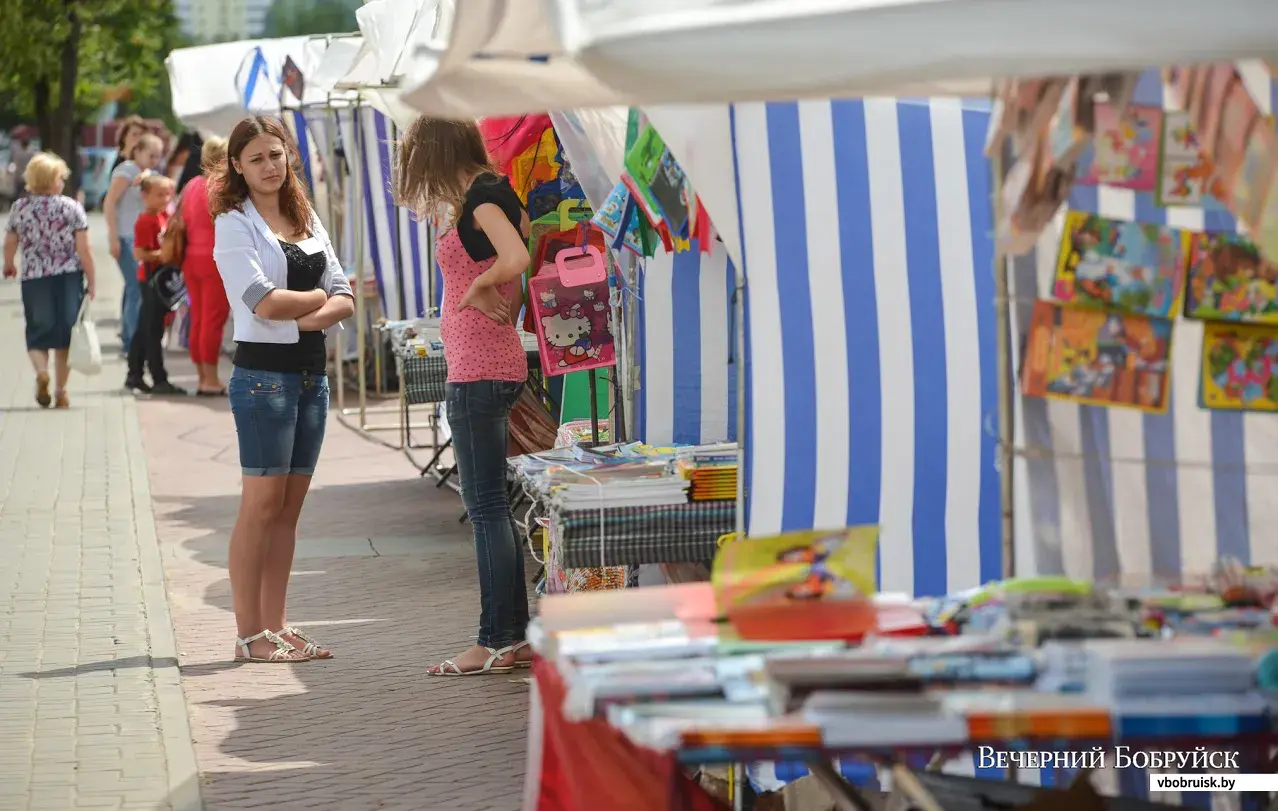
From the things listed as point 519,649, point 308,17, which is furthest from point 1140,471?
point 308,17

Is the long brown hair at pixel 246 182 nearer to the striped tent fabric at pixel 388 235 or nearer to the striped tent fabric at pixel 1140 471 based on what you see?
the striped tent fabric at pixel 1140 471

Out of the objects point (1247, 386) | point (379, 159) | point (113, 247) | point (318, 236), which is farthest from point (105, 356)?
point (1247, 386)

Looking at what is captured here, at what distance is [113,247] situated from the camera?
53.0 ft

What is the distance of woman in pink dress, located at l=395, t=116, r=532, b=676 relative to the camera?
6.24 meters

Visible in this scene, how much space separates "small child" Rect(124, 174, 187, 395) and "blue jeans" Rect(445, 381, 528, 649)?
29.6 ft

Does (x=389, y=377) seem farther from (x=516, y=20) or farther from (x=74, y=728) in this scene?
(x=516, y=20)

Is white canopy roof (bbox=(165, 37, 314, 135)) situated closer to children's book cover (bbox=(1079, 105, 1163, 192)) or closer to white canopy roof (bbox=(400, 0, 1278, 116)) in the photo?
children's book cover (bbox=(1079, 105, 1163, 192))

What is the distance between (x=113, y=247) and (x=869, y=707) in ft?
46.6

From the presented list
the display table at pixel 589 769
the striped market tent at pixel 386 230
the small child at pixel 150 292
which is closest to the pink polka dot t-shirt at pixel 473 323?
the display table at pixel 589 769

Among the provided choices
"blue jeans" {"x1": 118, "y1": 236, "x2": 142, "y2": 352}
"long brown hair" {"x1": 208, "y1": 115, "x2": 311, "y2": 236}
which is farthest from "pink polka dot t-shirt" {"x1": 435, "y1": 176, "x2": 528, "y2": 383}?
"blue jeans" {"x1": 118, "y1": 236, "x2": 142, "y2": 352}

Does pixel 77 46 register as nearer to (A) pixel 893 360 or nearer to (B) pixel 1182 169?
(A) pixel 893 360

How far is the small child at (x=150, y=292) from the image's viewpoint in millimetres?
14852

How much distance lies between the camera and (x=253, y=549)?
22.4 ft

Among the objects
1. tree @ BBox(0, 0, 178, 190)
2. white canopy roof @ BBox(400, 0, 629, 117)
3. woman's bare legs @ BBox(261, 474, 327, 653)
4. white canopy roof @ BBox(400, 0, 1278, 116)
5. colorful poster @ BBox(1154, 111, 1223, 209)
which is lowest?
woman's bare legs @ BBox(261, 474, 327, 653)
